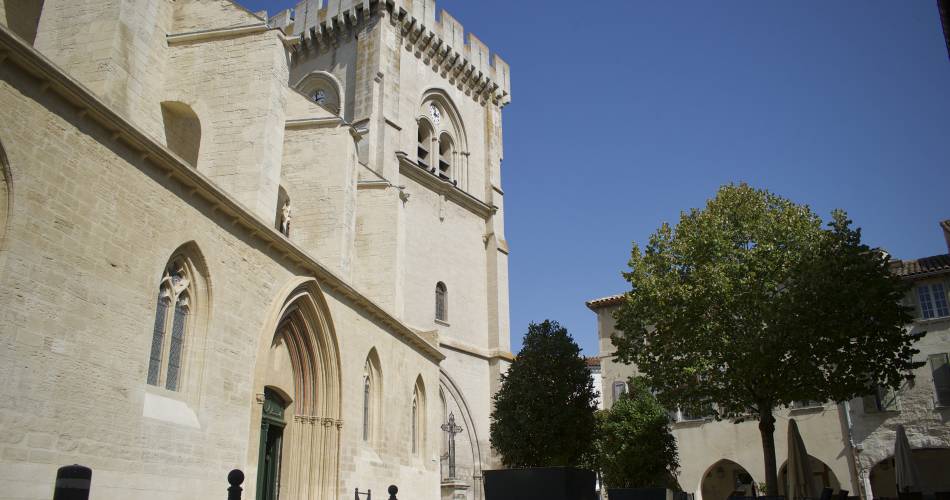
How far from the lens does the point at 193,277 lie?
10.3 m

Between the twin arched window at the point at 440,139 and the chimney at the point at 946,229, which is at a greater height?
the twin arched window at the point at 440,139

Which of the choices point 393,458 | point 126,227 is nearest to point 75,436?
point 126,227

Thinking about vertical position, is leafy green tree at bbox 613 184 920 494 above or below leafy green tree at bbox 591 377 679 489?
above

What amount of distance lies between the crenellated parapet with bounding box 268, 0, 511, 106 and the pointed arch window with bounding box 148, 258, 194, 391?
849 inches

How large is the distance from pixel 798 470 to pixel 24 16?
17.9 meters

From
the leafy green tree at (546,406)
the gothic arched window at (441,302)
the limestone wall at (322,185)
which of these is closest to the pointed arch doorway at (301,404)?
the limestone wall at (322,185)

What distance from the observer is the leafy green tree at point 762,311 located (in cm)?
1773

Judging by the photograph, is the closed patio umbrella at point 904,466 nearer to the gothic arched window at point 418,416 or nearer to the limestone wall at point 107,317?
the gothic arched window at point 418,416

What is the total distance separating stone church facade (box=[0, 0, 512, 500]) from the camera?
7.60 m

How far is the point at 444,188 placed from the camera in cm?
3062

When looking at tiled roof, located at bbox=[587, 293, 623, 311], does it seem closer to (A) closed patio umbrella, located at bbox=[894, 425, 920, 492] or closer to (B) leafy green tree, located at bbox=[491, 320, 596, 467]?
(B) leafy green tree, located at bbox=[491, 320, 596, 467]

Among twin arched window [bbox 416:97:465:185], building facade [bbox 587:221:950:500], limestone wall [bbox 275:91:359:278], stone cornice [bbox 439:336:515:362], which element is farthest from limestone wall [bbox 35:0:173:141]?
building facade [bbox 587:221:950:500]

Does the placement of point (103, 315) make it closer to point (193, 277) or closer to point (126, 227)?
point (126, 227)

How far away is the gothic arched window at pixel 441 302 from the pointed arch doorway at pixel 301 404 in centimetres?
1550
